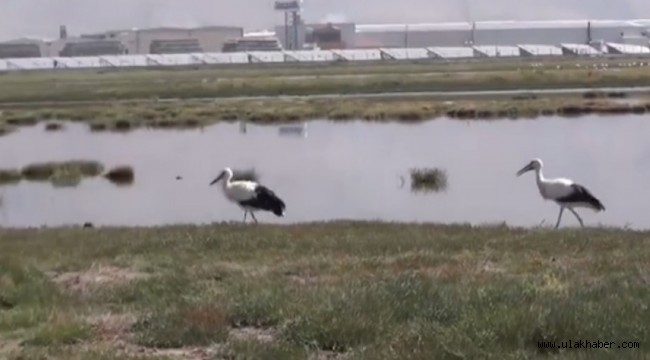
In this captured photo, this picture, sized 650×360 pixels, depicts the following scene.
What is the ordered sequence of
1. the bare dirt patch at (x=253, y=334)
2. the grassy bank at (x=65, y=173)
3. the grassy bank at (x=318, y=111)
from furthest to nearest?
the grassy bank at (x=318, y=111) → the grassy bank at (x=65, y=173) → the bare dirt patch at (x=253, y=334)

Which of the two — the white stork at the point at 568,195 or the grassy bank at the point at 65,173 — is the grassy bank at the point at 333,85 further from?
the white stork at the point at 568,195

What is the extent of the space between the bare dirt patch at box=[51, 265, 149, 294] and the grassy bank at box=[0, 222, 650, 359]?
3cm

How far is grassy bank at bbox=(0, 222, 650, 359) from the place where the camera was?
9.98 m

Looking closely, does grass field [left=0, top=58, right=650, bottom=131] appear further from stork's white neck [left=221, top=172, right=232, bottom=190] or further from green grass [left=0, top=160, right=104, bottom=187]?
stork's white neck [left=221, top=172, right=232, bottom=190]

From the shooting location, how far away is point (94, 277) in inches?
584

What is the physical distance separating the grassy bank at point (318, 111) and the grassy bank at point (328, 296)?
135ft

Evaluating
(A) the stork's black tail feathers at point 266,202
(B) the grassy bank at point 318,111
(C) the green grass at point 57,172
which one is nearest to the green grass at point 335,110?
(B) the grassy bank at point 318,111

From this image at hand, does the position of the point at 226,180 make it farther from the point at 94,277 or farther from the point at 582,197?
the point at 94,277

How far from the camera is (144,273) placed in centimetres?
1519

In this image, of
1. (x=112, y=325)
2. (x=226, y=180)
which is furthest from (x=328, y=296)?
(x=226, y=180)

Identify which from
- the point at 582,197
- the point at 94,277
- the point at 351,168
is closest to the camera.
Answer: the point at 94,277

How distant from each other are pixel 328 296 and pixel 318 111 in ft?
174

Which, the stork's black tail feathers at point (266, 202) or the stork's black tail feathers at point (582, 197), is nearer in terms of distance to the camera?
the stork's black tail feathers at point (582, 197)

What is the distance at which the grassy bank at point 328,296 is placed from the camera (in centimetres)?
998
